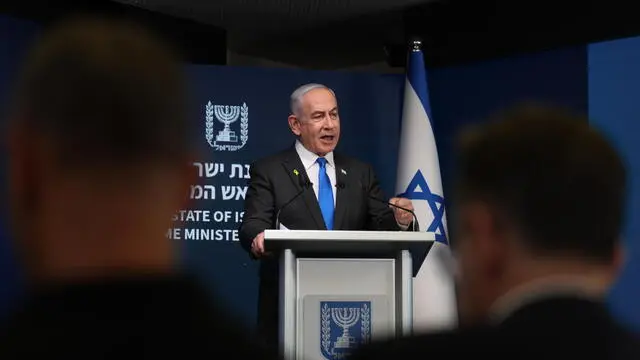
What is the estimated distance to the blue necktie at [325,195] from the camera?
14.0 feet

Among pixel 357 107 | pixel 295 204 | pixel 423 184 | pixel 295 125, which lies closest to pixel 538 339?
pixel 295 204

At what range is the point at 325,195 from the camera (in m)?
4.29

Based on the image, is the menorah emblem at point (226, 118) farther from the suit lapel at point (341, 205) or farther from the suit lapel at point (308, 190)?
the suit lapel at point (341, 205)

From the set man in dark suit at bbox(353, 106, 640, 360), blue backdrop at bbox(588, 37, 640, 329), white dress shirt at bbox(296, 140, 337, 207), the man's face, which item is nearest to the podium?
white dress shirt at bbox(296, 140, 337, 207)

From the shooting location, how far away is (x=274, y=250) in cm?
347

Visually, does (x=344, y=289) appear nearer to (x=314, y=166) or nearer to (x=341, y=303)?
(x=341, y=303)

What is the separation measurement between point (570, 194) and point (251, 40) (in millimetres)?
7625

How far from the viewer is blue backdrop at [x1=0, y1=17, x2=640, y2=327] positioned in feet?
19.6

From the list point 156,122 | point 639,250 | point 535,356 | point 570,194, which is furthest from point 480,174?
point 639,250

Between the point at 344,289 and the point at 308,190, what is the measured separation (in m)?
0.81

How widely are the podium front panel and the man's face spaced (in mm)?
970

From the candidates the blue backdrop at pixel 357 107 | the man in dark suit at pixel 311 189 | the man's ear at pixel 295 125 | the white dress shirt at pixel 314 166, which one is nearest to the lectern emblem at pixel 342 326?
the man in dark suit at pixel 311 189

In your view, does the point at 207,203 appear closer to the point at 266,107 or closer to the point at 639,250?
the point at 266,107

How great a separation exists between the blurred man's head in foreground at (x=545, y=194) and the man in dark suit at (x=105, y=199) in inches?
17.5
